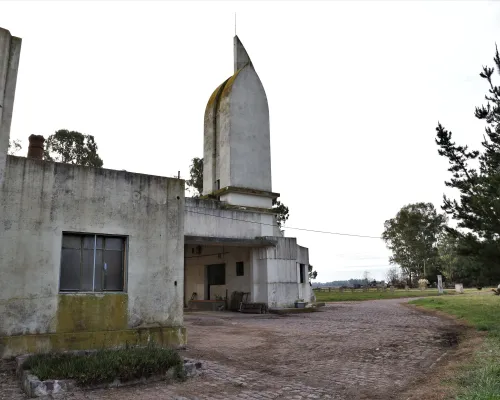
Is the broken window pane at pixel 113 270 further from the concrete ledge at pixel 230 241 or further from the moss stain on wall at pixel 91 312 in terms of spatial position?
the concrete ledge at pixel 230 241

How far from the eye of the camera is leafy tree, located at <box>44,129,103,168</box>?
118 feet

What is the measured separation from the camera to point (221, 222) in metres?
20.1

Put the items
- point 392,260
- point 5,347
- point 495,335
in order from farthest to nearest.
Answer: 1. point 392,260
2. point 495,335
3. point 5,347

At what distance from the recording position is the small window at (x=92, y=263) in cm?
868

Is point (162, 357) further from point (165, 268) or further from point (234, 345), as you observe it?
point (234, 345)

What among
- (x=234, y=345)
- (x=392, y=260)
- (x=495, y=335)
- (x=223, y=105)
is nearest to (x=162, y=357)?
(x=234, y=345)

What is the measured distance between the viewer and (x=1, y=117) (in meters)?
8.22

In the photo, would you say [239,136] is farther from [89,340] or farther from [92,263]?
[89,340]

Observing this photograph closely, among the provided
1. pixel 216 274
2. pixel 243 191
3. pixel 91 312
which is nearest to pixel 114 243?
pixel 91 312

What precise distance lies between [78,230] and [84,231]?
12 centimetres

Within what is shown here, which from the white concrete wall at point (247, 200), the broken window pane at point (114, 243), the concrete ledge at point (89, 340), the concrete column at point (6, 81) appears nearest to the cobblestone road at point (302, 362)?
the concrete ledge at point (89, 340)

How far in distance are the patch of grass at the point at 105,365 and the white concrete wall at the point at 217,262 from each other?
15072 millimetres

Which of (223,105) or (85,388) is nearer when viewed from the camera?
(85,388)

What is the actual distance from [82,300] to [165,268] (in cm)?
195
